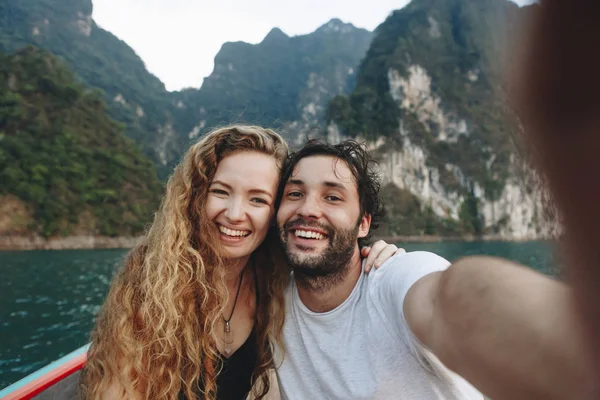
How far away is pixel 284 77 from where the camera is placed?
138m

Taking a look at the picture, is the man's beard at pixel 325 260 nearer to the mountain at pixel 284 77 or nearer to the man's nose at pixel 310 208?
the man's nose at pixel 310 208

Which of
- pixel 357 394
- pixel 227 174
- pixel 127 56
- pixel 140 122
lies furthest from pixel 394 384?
pixel 127 56

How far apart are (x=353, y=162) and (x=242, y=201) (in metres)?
0.75

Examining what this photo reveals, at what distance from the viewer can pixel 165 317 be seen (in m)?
2.02

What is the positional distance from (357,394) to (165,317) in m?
1.07

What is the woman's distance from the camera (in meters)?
1.96

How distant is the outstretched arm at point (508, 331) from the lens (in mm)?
446

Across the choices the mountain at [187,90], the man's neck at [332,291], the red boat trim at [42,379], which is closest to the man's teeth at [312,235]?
the man's neck at [332,291]

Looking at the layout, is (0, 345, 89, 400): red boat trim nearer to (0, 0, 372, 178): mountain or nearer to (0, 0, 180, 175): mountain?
(0, 0, 372, 178): mountain

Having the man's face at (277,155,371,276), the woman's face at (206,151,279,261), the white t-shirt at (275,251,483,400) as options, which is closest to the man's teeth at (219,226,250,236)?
the woman's face at (206,151,279,261)

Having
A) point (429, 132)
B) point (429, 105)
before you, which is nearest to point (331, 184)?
point (429, 132)

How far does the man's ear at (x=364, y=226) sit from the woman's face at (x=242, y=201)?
1.88 feet

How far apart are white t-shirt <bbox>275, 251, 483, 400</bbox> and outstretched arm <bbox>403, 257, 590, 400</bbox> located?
474 millimetres

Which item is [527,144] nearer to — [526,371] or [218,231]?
[526,371]
